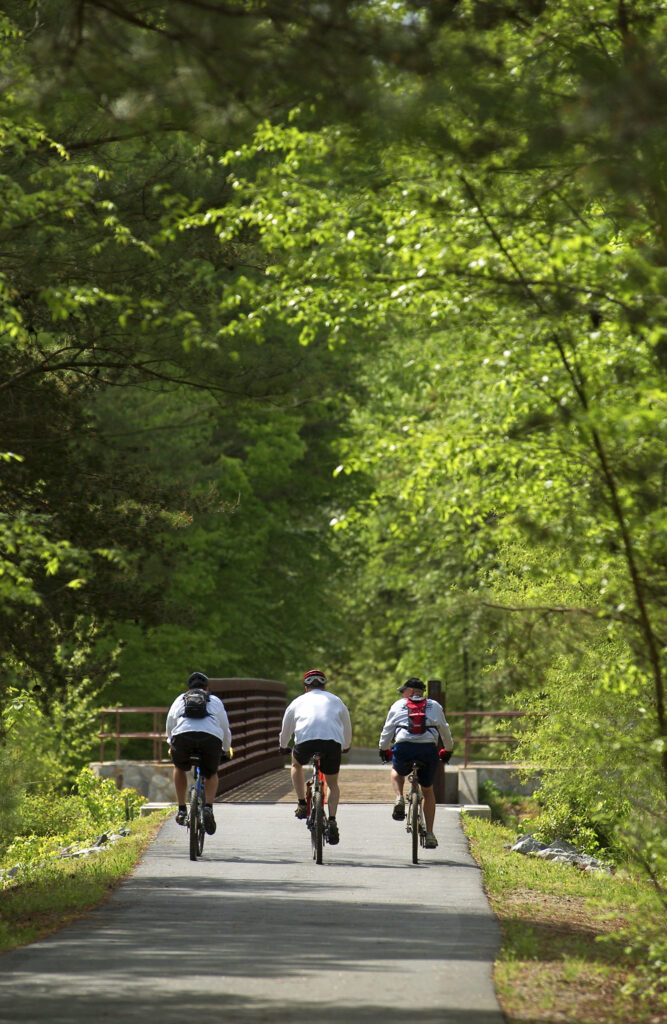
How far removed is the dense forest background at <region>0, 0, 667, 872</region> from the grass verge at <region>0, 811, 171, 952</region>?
1.79 meters

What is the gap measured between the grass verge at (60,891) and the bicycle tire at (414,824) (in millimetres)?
2457

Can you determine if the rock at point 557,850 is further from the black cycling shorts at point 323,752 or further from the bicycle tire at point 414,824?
the black cycling shorts at point 323,752

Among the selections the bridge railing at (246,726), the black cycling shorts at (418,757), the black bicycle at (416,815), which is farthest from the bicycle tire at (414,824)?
the bridge railing at (246,726)

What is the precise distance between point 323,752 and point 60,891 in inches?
111

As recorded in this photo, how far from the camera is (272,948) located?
29.0 feet

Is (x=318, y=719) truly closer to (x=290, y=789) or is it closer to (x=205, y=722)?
(x=205, y=722)

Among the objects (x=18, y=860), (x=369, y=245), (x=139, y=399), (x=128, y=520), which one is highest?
(x=139, y=399)

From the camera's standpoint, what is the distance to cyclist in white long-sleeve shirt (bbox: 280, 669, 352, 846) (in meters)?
13.6

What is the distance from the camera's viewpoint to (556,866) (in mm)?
14664

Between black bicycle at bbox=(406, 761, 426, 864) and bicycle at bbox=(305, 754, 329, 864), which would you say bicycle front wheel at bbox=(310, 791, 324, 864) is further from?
black bicycle at bbox=(406, 761, 426, 864)

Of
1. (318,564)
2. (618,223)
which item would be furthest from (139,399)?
(618,223)

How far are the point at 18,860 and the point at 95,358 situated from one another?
8.01m

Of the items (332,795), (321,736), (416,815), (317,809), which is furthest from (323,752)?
(416,815)

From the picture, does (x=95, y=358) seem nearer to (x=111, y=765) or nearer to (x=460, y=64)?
(x=460, y=64)
